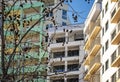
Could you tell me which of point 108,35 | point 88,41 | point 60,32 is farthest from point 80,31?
point 108,35

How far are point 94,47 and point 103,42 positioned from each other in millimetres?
3500

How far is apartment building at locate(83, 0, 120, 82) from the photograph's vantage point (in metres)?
48.5

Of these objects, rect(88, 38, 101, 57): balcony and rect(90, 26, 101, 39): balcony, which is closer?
rect(88, 38, 101, 57): balcony

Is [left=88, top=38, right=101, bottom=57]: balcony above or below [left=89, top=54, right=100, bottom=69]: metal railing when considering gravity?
above

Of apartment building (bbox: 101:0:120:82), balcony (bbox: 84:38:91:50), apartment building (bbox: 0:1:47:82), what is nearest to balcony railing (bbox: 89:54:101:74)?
apartment building (bbox: 101:0:120:82)

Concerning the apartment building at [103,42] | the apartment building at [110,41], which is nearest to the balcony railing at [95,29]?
the apartment building at [103,42]

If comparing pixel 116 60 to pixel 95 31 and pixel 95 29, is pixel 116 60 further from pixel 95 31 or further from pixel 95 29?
pixel 95 31

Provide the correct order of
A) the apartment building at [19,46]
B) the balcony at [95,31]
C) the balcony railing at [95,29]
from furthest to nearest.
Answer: the balcony railing at [95,29] → the balcony at [95,31] → the apartment building at [19,46]

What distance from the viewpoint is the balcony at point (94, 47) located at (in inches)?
2311

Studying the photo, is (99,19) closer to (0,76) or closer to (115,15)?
(115,15)

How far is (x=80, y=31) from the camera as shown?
75250 millimetres

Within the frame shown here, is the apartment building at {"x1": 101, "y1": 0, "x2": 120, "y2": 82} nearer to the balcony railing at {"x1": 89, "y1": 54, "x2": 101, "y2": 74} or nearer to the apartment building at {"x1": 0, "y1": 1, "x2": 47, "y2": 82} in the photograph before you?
the balcony railing at {"x1": 89, "y1": 54, "x2": 101, "y2": 74}

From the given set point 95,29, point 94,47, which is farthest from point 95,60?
point 95,29

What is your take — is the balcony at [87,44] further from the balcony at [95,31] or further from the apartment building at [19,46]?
the apartment building at [19,46]
